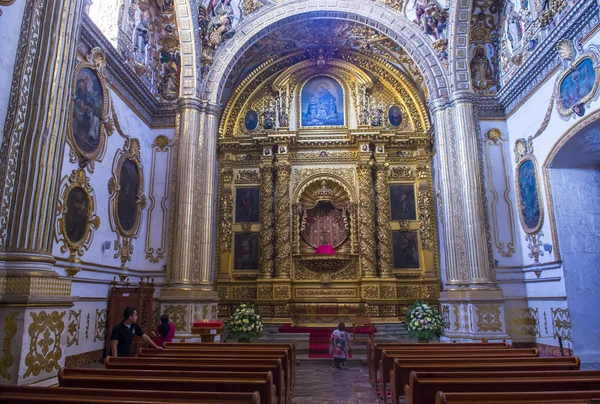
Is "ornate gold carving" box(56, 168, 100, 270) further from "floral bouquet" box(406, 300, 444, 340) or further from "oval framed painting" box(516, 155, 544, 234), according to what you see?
"oval framed painting" box(516, 155, 544, 234)

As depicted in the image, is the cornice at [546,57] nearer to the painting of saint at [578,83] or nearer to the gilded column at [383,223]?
the painting of saint at [578,83]

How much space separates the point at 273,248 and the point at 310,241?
140 centimetres

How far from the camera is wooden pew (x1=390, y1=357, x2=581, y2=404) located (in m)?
4.84

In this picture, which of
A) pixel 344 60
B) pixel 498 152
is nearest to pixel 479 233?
pixel 498 152

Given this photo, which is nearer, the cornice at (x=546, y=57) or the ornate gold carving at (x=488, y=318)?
the cornice at (x=546, y=57)

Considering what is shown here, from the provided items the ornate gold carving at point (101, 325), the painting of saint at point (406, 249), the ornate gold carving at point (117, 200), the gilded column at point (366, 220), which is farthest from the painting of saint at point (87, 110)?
the painting of saint at point (406, 249)

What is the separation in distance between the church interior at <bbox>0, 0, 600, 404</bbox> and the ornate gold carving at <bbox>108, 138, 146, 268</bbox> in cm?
9

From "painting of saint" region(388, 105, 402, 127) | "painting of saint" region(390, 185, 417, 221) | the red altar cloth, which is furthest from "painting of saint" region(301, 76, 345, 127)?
the red altar cloth

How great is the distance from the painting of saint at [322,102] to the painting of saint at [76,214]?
30.6ft

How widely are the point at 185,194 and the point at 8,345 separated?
741 cm

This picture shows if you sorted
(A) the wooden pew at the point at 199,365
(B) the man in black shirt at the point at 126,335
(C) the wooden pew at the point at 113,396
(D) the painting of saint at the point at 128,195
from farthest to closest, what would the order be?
1. (D) the painting of saint at the point at 128,195
2. (B) the man in black shirt at the point at 126,335
3. (A) the wooden pew at the point at 199,365
4. (C) the wooden pew at the point at 113,396

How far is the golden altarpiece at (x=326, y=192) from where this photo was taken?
15.0 meters

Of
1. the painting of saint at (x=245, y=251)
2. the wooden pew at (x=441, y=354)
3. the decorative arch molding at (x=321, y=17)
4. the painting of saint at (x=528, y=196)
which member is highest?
the decorative arch molding at (x=321, y=17)

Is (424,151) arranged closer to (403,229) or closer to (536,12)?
(403,229)
